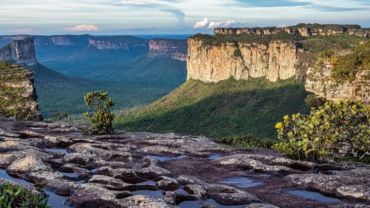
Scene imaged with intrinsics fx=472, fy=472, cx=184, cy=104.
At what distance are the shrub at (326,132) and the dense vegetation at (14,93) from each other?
65966mm

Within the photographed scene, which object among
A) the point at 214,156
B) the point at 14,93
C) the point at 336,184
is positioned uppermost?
the point at 336,184

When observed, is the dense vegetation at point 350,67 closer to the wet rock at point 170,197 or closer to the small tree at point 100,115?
the small tree at point 100,115

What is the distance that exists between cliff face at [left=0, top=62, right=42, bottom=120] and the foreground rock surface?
47.2 meters

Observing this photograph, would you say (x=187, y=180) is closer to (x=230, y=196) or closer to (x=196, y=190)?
(x=196, y=190)

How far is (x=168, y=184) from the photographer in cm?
3606

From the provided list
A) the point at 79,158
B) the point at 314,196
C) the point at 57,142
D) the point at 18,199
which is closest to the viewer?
the point at 18,199

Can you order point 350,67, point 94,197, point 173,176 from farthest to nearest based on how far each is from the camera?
point 350,67
point 173,176
point 94,197

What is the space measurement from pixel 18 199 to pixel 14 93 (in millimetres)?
82987

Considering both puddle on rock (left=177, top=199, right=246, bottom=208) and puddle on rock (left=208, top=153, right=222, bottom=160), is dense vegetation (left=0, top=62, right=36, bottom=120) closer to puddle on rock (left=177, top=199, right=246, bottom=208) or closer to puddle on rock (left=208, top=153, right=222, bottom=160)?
puddle on rock (left=208, top=153, right=222, bottom=160)

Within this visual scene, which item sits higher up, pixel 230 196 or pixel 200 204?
pixel 230 196

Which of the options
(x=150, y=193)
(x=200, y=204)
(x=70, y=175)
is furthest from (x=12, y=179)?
(x=200, y=204)

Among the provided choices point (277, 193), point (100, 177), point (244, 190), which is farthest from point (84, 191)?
point (277, 193)

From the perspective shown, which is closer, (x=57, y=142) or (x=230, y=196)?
(x=230, y=196)

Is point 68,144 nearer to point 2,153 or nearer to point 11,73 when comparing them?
point 2,153
